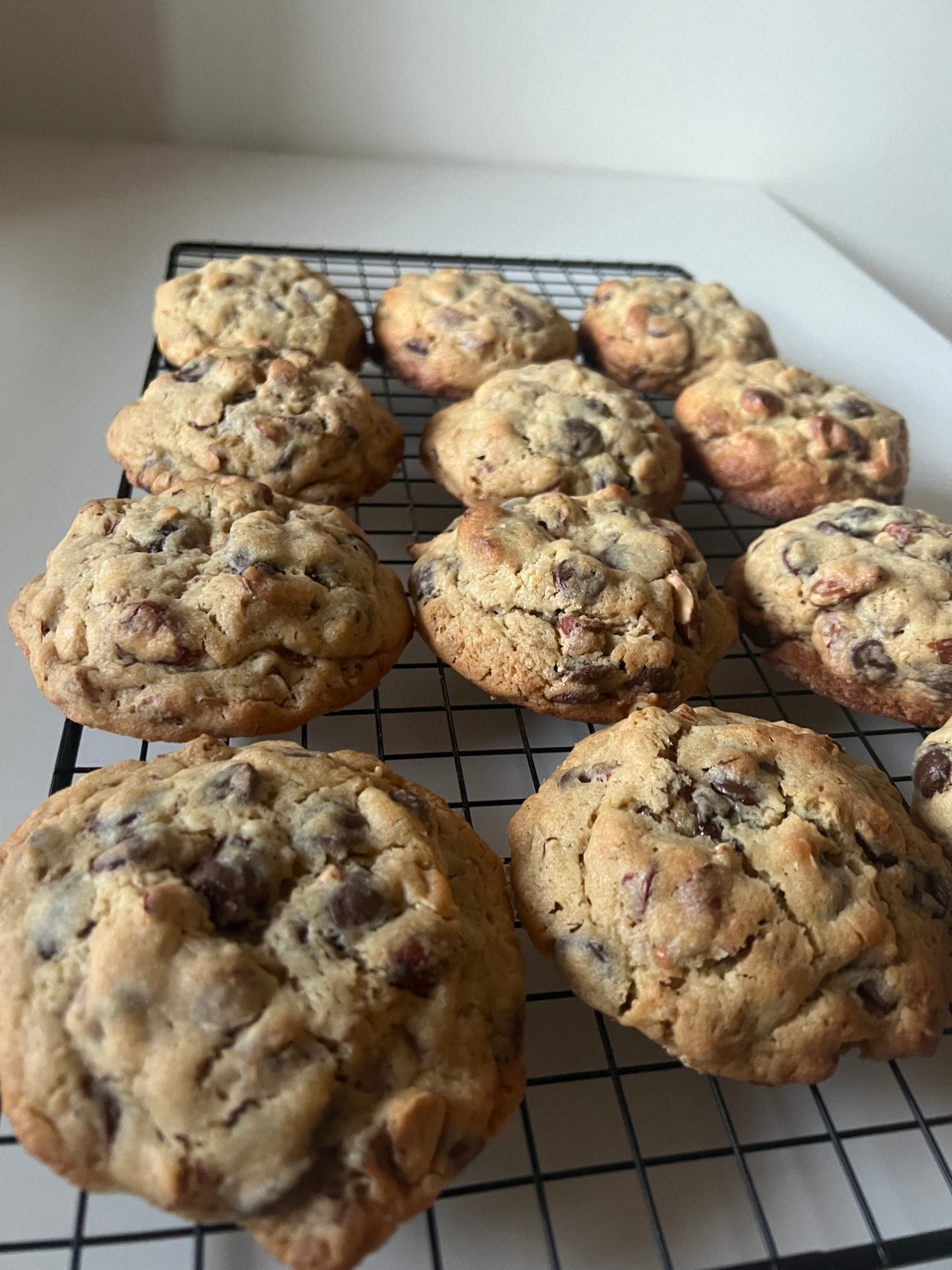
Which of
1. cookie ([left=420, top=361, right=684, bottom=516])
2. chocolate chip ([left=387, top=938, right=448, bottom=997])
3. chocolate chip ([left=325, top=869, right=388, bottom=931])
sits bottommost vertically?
chocolate chip ([left=387, top=938, right=448, bottom=997])

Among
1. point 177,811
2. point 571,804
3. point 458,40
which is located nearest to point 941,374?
point 458,40

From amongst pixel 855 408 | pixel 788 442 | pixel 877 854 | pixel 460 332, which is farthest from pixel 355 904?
pixel 855 408

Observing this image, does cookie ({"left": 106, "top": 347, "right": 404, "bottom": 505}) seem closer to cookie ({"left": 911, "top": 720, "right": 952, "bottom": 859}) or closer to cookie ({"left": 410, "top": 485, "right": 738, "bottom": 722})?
cookie ({"left": 410, "top": 485, "right": 738, "bottom": 722})

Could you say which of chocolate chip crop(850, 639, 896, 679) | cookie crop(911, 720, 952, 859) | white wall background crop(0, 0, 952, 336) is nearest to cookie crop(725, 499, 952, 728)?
chocolate chip crop(850, 639, 896, 679)

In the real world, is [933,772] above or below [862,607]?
below

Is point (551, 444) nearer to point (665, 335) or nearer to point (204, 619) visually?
point (665, 335)

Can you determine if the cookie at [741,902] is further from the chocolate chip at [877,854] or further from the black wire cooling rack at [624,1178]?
the black wire cooling rack at [624,1178]

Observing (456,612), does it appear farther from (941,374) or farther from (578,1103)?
(941,374)

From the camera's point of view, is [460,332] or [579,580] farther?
[460,332]
